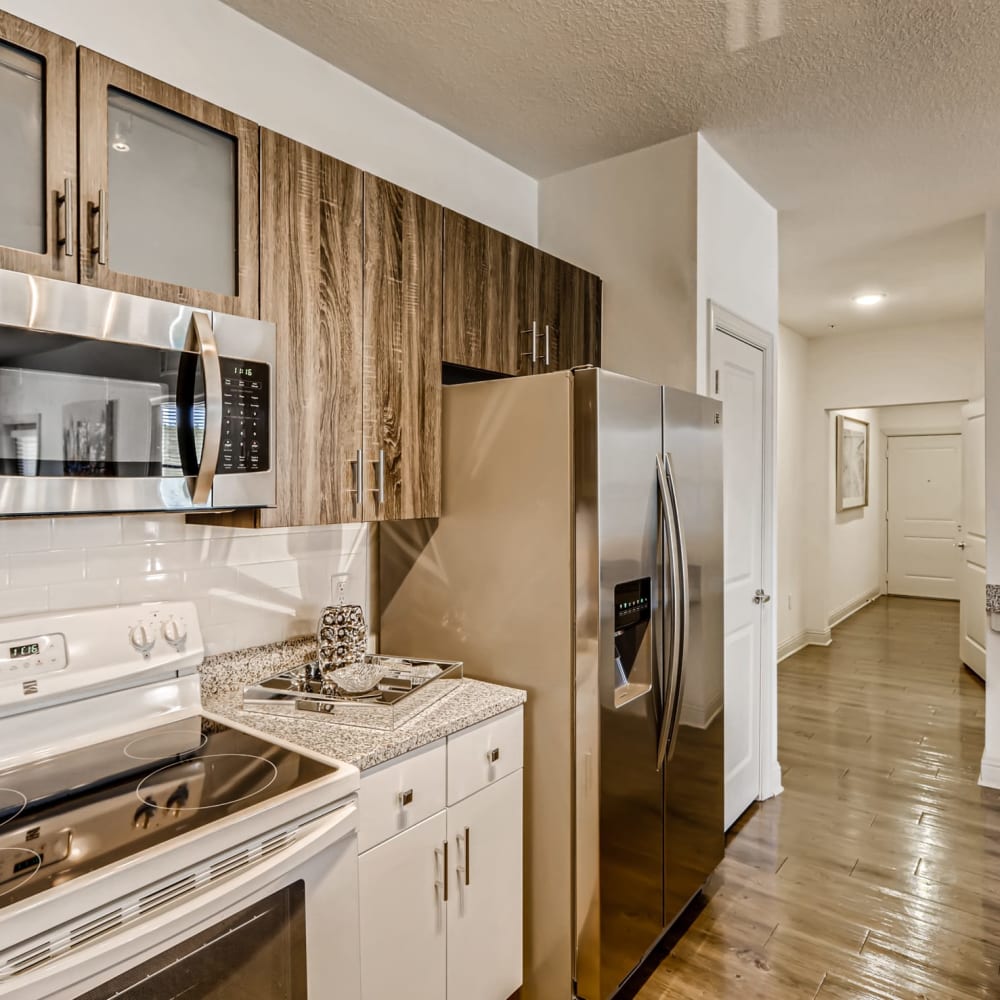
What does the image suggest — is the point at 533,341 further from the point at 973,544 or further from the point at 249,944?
the point at 973,544

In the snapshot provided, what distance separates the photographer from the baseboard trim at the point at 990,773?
Result: 3.45 meters

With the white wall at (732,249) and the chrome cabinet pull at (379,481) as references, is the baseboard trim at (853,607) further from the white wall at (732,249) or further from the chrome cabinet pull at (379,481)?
the chrome cabinet pull at (379,481)

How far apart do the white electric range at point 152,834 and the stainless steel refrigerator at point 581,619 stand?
650 millimetres

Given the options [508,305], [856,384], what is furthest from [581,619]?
[856,384]

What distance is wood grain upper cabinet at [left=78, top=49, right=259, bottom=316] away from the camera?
136 cm

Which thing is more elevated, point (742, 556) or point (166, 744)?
point (742, 556)

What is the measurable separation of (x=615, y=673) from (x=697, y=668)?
51cm

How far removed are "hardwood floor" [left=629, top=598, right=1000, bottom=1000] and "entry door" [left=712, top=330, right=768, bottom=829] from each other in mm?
257

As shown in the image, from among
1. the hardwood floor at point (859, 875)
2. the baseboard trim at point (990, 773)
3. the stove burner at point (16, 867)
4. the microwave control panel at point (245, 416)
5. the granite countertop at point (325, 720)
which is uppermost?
the microwave control panel at point (245, 416)

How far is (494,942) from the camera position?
1.80 meters

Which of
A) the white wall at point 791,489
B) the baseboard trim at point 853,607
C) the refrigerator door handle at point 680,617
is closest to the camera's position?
the refrigerator door handle at point 680,617

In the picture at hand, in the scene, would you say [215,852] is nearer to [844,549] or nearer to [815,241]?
[815,241]

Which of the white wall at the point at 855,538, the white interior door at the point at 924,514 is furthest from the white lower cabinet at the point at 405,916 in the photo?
the white interior door at the point at 924,514

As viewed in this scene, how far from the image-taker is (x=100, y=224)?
136cm
